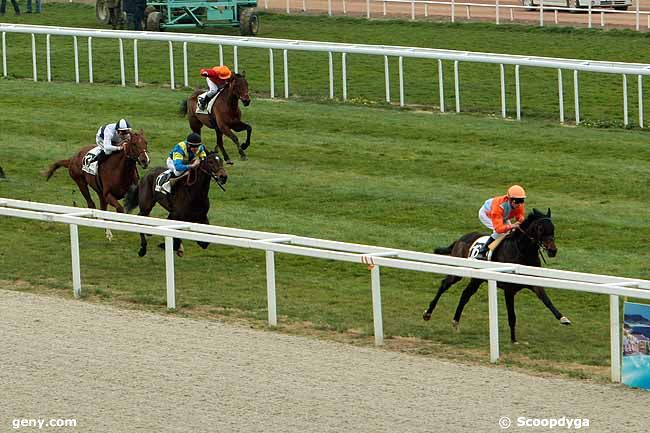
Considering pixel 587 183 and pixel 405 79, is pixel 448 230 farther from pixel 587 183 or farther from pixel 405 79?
pixel 405 79

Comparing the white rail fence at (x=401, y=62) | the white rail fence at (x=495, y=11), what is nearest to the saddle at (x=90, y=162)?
the white rail fence at (x=401, y=62)

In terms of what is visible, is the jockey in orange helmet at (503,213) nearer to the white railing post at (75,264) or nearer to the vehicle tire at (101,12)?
the white railing post at (75,264)

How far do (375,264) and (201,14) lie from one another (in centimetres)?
1963

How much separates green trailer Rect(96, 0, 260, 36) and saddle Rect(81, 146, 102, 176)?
43.6ft

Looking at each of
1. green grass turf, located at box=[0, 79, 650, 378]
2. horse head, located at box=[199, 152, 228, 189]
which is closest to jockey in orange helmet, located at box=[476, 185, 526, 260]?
green grass turf, located at box=[0, 79, 650, 378]

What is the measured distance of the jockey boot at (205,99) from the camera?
61.3 feet

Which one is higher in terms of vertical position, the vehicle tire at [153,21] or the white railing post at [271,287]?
the vehicle tire at [153,21]

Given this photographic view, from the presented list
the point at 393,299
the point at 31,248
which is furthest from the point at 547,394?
the point at 31,248

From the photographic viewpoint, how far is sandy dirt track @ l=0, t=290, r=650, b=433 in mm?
8961

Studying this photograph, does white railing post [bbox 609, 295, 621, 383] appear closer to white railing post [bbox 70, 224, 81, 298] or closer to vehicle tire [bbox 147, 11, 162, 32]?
white railing post [bbox 70, 224, 81, 298]

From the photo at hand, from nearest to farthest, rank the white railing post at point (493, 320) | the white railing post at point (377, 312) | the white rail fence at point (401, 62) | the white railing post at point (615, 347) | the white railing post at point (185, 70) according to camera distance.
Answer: the white railing post at point (615, 347) < the white railing post at point (493, 320) < the white railing post at point (377, 312) < the white rail fence at point (401, 62) < the white railing post at point (185, 70)

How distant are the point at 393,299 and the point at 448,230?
2.46 m

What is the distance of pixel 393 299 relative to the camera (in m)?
12.6

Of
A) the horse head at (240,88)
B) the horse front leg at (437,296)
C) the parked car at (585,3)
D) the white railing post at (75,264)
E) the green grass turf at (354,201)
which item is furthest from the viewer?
the parked car at (585,3)
